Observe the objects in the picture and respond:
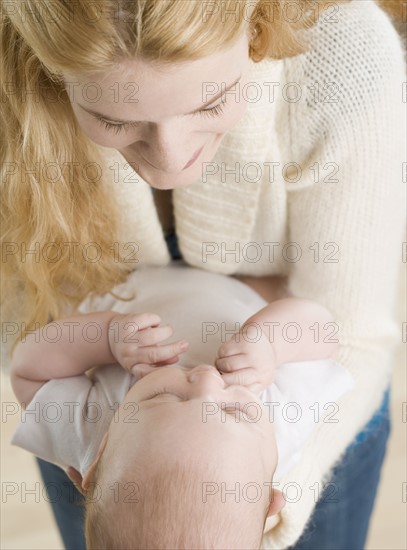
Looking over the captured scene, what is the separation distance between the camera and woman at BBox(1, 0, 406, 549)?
0.82 metres

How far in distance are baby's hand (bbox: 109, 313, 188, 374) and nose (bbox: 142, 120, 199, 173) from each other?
215 millimetres

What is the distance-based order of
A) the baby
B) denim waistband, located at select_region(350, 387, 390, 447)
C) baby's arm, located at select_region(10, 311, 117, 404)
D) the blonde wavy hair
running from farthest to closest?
denim waistband, located at select_region(350, 387, 390, 447) → baby's arm, located at select_region(10, 311, 117, 404) → the baby → the blonde wavy hair

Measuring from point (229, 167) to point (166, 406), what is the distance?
0.37 meters

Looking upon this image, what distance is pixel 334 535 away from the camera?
4.48 feet

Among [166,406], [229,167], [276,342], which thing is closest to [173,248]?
[229,167]

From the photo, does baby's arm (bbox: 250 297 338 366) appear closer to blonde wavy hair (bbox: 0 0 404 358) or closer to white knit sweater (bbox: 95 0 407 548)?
white knit sweater (bbox: 95 0 407 548)

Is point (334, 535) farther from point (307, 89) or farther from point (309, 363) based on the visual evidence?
point (307, 89)

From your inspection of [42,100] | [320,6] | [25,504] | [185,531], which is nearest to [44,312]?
[42,100]

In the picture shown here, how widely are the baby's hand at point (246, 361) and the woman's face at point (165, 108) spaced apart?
0.21 m

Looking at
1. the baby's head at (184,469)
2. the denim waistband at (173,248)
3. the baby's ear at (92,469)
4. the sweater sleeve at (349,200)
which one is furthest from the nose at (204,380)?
the denim waistband at (173,248)

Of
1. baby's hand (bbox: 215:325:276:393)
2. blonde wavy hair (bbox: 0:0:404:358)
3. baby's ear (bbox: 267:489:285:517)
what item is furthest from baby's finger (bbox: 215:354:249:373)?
blonde wavy hair (bbox: 0:0:404:358)

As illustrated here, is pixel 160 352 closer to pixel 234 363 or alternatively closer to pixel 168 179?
pixel 234 363

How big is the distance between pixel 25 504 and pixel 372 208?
1181mm

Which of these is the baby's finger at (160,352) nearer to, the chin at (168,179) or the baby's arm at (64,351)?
the baby's arm at (64,351)
